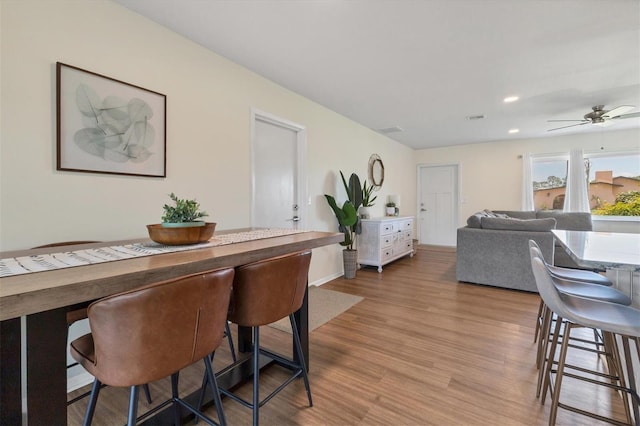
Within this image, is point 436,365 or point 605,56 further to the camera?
point 605,56

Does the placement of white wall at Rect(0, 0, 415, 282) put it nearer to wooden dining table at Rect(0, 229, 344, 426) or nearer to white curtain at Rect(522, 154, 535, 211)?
wooden dining table at Rect(0, 229, 344, 426)

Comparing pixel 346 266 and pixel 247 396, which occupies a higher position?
pixel 346 266

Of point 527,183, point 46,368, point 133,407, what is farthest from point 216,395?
point 527,183

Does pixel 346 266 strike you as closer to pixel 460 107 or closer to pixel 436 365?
pixel 436 365

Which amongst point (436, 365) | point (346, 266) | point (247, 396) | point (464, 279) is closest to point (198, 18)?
point (247, 396)

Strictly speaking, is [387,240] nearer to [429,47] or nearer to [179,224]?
[429,47]

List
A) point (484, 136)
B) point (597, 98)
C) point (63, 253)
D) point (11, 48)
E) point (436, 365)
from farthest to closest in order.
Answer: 1. point (484, 136)
2. point (597, 98)
3. point (436, 365)
4. point (11, 48)
5. point (63, 253)

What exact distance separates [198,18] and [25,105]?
3.92 ft

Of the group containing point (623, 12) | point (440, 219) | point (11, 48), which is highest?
point (623, 12)

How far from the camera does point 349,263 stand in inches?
160

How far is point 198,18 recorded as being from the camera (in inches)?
79.6

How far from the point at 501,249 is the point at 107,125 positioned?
4.20 m

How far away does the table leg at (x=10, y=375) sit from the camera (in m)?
0.83

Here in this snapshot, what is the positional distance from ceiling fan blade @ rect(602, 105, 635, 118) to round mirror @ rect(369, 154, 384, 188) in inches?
123
